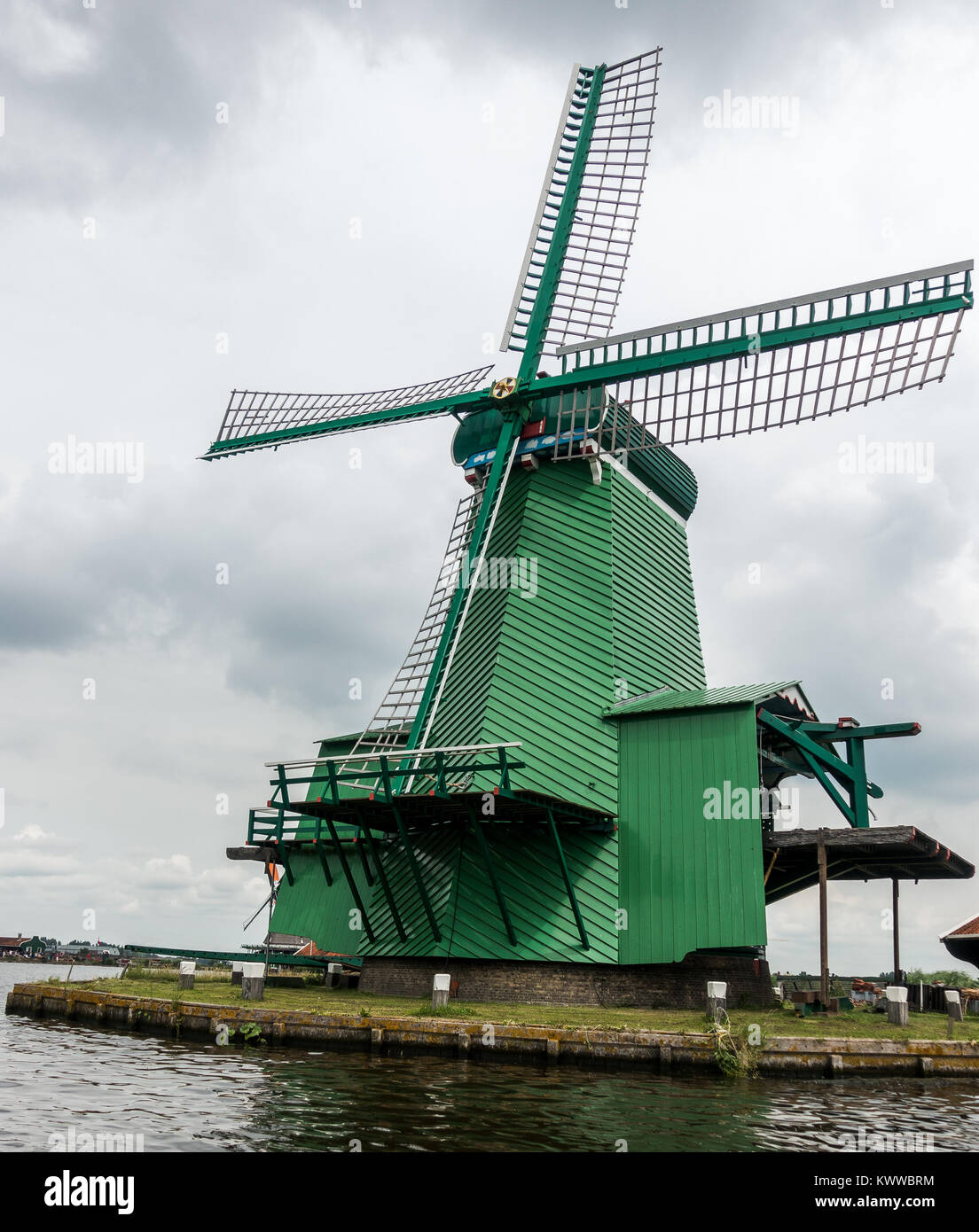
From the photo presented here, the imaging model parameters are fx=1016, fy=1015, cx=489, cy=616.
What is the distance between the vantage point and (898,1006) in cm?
1656

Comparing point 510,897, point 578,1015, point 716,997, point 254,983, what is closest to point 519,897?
point 510,897

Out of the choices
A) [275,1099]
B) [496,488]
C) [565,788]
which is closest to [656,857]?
[565,788]

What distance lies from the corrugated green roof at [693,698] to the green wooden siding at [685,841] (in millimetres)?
248

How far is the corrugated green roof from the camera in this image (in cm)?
1973

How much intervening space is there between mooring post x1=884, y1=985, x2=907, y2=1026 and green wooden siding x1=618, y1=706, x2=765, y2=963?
229cm

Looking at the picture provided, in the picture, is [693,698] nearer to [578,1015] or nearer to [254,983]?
[578,1015]

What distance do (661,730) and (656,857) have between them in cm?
246

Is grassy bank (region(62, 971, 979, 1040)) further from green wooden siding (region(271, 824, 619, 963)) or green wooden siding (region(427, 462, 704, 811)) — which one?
green wooden siding (region(427, 462, 704, 811))

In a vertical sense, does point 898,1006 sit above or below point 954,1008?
above

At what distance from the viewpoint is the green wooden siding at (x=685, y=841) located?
725 inches

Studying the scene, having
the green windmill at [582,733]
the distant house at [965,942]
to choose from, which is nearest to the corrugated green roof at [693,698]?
the green windmill at [582,733]

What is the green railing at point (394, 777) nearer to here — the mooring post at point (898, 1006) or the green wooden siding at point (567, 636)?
the green wooden siding at point (567, 636)

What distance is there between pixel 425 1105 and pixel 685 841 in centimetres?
1012
